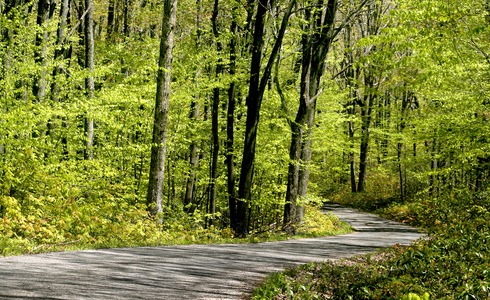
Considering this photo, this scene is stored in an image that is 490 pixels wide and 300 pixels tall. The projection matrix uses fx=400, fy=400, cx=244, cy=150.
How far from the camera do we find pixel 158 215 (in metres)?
11.1

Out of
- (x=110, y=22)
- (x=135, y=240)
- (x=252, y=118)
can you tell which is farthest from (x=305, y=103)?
(x=110, y=22)

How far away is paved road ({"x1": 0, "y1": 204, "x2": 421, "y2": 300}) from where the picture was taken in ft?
15.5

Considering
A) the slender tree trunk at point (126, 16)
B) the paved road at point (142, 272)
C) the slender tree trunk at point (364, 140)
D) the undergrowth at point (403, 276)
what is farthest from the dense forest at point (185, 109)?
the slender tree trunk at point (364, 140)

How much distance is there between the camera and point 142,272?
594 centimetres

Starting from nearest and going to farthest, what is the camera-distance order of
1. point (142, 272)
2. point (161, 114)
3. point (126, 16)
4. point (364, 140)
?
point (142, 272) → point (161, 114) → point (126, 16) → point (364, 140)

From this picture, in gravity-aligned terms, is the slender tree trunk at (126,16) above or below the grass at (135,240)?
above

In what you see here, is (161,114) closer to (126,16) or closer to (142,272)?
(142,272)

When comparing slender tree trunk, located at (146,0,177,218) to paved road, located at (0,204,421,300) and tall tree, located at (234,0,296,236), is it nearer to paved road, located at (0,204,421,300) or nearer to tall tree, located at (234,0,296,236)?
paved road, located at (0,204,421,300)

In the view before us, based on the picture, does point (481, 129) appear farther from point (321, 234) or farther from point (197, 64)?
point (197, 64)

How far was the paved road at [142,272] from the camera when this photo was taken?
4.71 m

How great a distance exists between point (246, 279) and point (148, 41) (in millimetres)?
12454

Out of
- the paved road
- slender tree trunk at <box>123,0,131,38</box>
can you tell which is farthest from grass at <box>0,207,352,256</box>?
slender tree trunk at <box>123,0,131,38</box>

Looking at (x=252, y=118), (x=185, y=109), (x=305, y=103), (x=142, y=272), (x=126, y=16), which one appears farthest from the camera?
(x=126, y=16)

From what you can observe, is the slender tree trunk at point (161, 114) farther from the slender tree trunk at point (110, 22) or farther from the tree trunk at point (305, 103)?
the slender tree trunk at point (110, 22)
